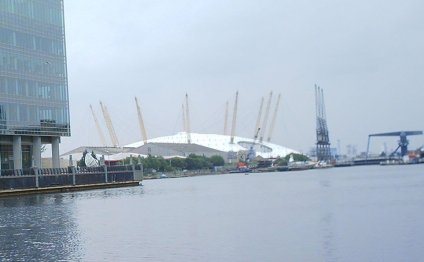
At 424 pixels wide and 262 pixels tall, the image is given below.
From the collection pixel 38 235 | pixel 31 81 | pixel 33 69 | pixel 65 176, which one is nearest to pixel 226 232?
pixel 38 235

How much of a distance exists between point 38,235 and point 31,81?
6758cm

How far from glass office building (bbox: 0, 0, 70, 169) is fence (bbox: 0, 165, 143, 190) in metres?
2.77

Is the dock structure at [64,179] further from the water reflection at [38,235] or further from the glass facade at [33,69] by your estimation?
the water reflection at [38,235]

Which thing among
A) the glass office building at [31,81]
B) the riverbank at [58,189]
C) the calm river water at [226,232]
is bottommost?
the calm river water at [226,232]

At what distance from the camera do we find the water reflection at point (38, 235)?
3653 cm

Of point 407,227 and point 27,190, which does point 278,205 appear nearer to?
point 407,227

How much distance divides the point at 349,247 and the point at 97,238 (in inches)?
599

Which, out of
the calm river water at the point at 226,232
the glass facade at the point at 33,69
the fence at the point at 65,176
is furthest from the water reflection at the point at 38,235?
the glass facade at the point at 33,69

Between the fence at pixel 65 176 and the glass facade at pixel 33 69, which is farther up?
the glass facade at pixel 33 69

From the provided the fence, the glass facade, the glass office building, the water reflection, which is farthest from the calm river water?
the glass office building

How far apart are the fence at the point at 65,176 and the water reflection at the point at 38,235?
114 feet

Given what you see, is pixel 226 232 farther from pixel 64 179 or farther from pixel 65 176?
pixel 65 176

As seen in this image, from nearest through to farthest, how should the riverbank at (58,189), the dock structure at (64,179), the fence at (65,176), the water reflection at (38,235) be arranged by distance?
the water reflection at (38,235)
the riverbank at (58,189)
the dock structure at (64,179)
the fence at (65,176)

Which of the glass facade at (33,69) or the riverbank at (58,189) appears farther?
the glass facade at (33,69)
